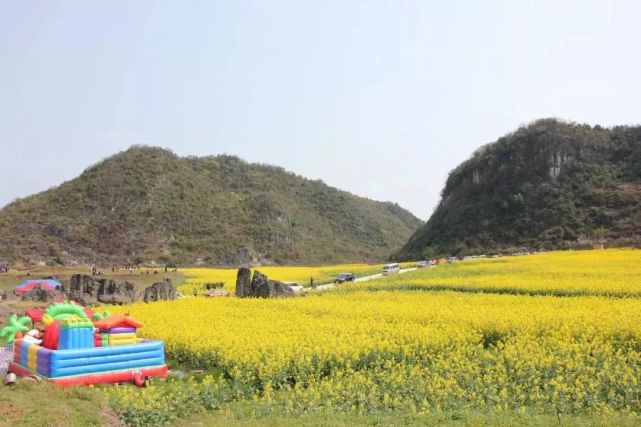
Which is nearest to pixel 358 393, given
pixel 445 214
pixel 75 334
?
pixel 75 334

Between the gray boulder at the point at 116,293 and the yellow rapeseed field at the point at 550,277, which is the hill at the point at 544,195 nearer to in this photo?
the yellow rapeseed field at the point at 550,277

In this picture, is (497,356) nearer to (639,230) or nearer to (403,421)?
(403,421)

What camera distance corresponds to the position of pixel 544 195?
7538 centimetres

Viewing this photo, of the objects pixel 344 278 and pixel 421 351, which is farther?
pixel 344 278

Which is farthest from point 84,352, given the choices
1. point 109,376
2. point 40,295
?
point 40,295

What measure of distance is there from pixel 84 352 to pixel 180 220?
81412 mm

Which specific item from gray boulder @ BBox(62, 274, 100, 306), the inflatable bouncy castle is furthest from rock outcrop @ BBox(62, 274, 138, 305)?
the inflatable bouncy castle

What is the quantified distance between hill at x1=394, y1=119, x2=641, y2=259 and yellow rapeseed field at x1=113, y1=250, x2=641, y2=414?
45267 millimetres

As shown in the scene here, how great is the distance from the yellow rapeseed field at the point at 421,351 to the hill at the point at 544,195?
45267mm

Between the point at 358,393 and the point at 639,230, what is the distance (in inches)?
2306

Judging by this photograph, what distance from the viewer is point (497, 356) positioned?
14.0 m

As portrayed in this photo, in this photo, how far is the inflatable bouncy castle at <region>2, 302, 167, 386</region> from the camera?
11.6 metres

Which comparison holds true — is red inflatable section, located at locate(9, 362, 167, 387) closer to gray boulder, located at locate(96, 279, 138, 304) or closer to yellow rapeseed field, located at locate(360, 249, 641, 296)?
gray boulder, located at locate(96, 279, 138, 304)

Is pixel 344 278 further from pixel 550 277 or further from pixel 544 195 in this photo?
pixel 544 195
